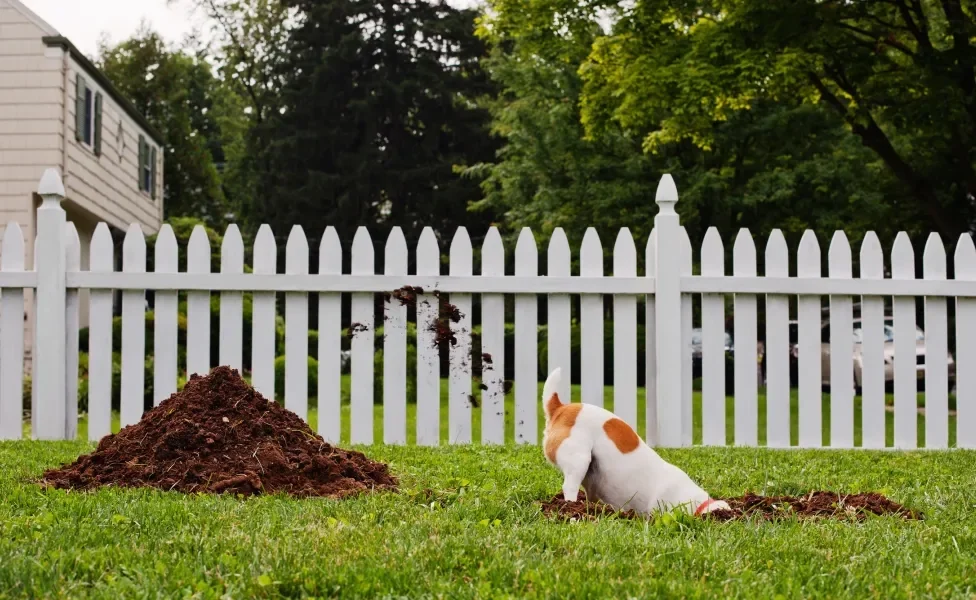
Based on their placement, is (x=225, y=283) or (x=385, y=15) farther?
(x=385, y=15)

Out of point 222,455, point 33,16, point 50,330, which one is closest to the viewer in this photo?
point 222,455

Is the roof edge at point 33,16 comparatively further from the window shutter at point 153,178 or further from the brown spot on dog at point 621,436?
the brown spot on dog at point 621,436

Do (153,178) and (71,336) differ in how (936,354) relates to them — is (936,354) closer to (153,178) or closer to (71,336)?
(71,336)

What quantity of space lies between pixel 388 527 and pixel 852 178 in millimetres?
16025

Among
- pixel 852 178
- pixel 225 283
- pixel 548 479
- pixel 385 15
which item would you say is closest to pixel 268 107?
pixel 385 15

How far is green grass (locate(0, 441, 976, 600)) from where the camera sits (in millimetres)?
2572

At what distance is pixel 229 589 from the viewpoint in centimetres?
252

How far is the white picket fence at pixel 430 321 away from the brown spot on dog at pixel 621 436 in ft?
7.70

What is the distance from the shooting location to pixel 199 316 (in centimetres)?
629

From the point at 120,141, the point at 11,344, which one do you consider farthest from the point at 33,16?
the point at 11,344

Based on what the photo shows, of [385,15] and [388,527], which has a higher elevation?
[385,15]

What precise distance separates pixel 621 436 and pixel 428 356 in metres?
2.67

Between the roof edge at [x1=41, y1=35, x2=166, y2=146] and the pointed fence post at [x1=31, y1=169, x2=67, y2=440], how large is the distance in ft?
32.0

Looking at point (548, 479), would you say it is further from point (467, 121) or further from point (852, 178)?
point (467, 121)
